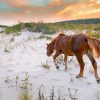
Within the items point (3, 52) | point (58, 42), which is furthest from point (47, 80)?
point (3, 52)

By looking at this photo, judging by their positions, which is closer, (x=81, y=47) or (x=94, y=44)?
(x=81, y=47)

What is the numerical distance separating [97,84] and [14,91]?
1.85 m

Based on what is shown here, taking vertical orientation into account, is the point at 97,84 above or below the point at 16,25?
below

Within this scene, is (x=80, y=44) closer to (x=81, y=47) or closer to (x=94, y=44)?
(x=81, y=47)

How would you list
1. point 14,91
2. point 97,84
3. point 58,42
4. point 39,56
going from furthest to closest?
point 39,56 → point 58,42 → point 97,84 → point 14,91

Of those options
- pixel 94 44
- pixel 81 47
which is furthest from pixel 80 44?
pixel 94 44

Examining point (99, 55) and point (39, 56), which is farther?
point (39, 56)

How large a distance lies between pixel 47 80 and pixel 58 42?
170cm

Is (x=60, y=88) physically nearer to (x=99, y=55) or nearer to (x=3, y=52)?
(x=99, y=55)

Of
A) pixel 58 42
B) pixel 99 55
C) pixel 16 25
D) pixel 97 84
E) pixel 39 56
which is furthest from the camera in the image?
pixel 16 25

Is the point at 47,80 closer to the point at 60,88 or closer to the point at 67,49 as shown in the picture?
the point at 60,88

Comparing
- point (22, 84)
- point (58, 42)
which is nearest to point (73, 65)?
point (58, 42)

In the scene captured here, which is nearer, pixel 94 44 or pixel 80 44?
pixel 80 44

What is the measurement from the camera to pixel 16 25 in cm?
1780
